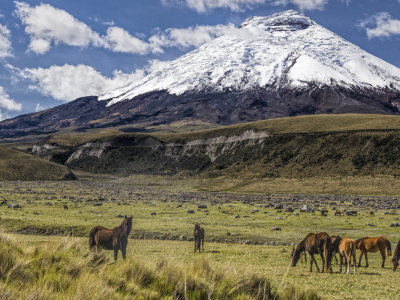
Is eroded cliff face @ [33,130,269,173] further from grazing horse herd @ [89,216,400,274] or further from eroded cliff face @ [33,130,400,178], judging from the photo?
grazing horse herd @ [89,216,400,274]

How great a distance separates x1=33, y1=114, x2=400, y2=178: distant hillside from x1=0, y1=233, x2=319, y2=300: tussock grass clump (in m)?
83.9

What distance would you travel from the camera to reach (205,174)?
103 m

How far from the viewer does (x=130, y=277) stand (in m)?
6.80

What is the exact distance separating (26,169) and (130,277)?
113m

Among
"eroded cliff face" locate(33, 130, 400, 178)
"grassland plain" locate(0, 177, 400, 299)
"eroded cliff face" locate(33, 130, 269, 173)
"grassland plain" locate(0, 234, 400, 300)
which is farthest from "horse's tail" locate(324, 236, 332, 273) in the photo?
"eroded cliff face" locate(33, 130, 269, 173)

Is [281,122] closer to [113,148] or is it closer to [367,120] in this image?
[367,120]

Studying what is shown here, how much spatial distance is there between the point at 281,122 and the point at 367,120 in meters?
29.1

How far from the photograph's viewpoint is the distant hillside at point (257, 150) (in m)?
90.4

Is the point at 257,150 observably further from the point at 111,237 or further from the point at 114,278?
the point at 114,278

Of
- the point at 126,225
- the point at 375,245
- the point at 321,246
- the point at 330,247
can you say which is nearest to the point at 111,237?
the point at 126,225

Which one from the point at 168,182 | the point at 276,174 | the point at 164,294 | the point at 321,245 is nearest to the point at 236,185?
the point at 276,174

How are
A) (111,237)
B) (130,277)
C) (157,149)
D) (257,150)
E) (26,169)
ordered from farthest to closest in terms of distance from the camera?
(157,149) → (257,150) → (26,169) → (111,237) → (130,277)

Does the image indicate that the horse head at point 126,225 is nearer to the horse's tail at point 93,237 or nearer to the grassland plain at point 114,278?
the horse's tail at point 93,237

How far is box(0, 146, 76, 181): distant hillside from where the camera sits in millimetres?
101500
